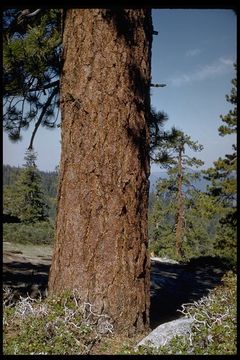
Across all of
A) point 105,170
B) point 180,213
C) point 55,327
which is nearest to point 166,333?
point 55,327

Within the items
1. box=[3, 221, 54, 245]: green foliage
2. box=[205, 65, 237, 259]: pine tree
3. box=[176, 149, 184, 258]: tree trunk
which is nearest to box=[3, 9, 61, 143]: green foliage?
box=[3, 221, 54, 245]: green foliage

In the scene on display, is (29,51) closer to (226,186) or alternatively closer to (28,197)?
(226,186)

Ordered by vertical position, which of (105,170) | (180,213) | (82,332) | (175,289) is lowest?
(175,289)

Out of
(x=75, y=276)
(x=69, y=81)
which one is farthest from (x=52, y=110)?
(x=75, y=276)

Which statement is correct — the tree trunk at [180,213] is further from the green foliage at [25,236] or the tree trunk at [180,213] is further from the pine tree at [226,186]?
the green foliage at [25,236]

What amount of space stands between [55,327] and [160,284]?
156 inches

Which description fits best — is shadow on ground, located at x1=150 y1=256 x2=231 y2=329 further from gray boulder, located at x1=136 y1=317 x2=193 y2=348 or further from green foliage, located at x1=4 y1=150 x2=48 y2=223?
green foliage, located at x1=4 y1=150 x2=48 y2=223

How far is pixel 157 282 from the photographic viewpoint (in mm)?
7234

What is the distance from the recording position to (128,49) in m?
3.98

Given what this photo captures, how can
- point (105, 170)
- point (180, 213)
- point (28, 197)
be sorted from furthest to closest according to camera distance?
point (28, 197), point (180, 213), point (105, 170)

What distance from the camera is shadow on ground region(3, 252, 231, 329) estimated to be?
535cm
